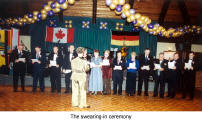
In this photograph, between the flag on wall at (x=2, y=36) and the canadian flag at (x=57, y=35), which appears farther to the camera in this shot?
the canadian flag at (x=57, y=35)

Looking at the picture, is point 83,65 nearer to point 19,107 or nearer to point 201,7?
point 19,107

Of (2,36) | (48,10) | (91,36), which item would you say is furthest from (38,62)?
(91,36)

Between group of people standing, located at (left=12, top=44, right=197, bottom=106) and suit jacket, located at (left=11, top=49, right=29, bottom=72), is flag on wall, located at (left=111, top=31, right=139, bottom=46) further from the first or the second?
suit jacket, located at (left=11, top=49, right=29, bottom=72)

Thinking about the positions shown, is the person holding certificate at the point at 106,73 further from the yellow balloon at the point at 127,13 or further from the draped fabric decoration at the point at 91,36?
the draped fabric decoration at the point at 91,36

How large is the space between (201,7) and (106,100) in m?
7.07

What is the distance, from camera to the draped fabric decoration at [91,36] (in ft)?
33.4

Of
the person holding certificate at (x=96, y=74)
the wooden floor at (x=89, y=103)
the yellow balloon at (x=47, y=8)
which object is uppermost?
the yellow balloon at (x=47, y=8)

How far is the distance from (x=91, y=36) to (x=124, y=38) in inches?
79.5

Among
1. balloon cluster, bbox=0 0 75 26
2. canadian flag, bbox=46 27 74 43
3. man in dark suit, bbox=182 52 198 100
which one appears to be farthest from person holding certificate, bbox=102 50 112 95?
canadian flag, bbox=46 27 74 43

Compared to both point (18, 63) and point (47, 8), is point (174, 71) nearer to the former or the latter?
point (47, 8)

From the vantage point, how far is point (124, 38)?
1002 cm

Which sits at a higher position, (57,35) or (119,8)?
(119,8)

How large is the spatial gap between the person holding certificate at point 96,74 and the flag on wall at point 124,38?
482 centimetres

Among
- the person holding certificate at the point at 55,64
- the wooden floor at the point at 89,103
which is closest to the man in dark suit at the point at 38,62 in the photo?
the person holding certificate at the point at 55,64
